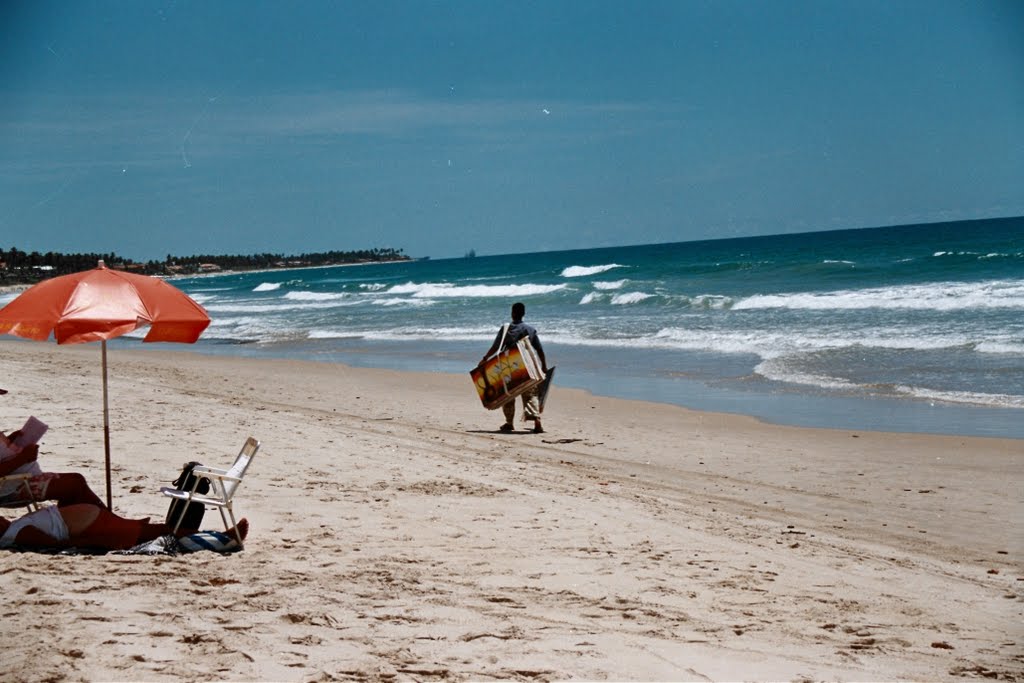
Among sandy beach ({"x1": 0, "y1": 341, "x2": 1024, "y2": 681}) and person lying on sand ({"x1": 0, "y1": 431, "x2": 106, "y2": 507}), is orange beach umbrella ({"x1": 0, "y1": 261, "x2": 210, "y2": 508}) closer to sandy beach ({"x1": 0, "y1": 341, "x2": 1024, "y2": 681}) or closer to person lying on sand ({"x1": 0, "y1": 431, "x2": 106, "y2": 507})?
person lying on sand ({"x1": 0, "y1": 431, "x2": 106, "y2": 507})

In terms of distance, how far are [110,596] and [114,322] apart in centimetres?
150

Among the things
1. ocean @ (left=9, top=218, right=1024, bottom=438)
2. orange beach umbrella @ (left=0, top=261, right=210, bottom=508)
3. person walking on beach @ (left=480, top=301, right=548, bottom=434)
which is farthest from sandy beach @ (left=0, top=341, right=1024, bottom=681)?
ocean @ (left=9, top=218, right=1024, bottom=438)

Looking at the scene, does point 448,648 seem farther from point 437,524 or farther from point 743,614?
point 437,524

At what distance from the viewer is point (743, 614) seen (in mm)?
4824

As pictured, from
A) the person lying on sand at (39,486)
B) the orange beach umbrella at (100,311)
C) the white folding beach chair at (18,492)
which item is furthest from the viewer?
the white folding beach chair at (18,492)

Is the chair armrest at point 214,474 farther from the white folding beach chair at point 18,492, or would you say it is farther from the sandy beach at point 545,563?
the white folding beach chair at point 18,492

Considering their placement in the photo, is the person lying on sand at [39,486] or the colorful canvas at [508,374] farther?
the colorful canvas at [508,374]

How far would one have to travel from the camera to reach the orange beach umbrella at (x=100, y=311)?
5.29 metres

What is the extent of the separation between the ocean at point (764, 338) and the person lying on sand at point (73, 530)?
661 cm

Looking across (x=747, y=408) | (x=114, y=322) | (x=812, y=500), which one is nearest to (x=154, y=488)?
(x=114, y=322)

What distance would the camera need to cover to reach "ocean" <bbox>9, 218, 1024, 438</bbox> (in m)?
12.4

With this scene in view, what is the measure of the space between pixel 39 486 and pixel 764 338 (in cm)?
1591

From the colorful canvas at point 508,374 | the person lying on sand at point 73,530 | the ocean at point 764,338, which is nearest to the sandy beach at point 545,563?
the person lying on sand at point 73,530

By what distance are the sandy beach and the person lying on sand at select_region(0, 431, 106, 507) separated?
1.77 feet
